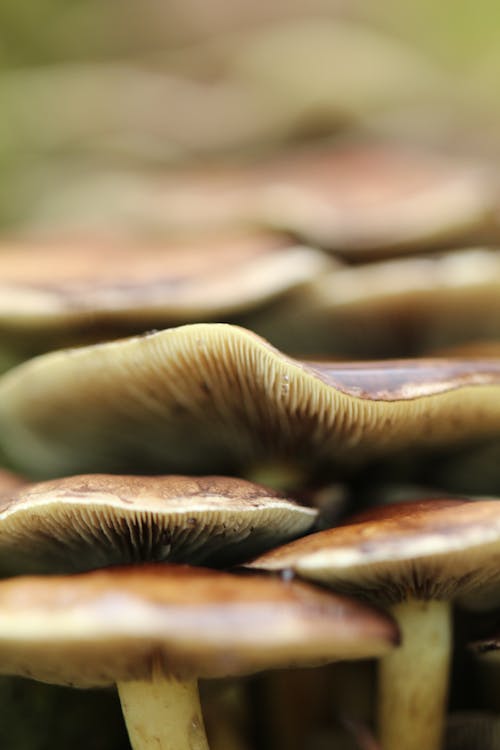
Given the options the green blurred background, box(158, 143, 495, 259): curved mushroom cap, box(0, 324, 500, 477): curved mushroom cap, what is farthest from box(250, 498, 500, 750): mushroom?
the green blurred background

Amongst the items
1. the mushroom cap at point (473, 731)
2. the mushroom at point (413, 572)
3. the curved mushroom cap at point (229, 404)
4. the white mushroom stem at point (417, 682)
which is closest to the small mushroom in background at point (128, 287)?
the curved mushroom cap at point (229, 404)

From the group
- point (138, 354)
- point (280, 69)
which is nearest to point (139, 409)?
point (138, 354)

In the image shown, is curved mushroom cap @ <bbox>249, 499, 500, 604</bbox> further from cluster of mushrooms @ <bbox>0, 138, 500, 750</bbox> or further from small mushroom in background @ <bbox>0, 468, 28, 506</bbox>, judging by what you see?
small mushroom in background @ <bbox>0, 468, 28, 506</bbox>

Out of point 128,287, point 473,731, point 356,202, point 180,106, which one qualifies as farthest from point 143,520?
point 180,106

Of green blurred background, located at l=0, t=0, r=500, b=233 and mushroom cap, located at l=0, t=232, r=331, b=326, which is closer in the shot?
mushroom cap, located at l=0, t=232, r=331, b=326

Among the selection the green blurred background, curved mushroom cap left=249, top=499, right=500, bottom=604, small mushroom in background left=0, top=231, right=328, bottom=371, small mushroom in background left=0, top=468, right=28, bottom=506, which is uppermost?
the green blurred background

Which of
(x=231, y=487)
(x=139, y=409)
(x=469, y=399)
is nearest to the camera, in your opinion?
(x=231, y=487)

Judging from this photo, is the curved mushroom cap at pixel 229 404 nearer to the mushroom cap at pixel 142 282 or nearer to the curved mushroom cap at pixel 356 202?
the mushroom cap at pixel 142 282

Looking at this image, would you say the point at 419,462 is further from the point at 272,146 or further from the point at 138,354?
the point at 272,146
